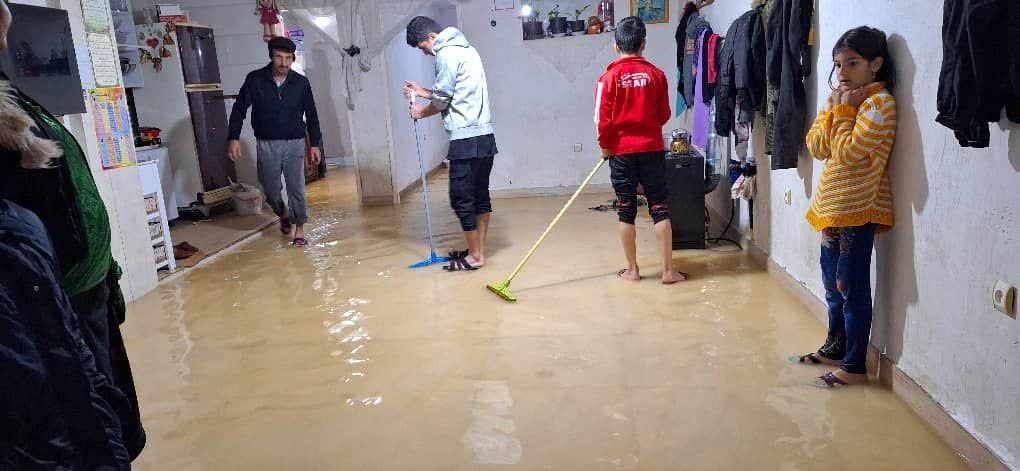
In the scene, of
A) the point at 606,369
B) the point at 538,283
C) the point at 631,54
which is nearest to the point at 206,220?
the point at 538,283

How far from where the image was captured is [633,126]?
3.47 metres

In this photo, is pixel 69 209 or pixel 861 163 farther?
pixel 861 163

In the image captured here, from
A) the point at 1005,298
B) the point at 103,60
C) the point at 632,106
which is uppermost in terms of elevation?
the point at 103,60

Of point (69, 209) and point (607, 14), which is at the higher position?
point (607, 14)

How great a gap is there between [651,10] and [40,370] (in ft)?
19.3

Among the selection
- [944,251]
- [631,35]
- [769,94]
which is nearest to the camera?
[944,251]

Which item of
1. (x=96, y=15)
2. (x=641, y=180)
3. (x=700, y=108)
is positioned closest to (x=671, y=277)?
(x=641, y=180)

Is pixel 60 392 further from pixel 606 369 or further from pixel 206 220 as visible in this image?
pixel 206 220

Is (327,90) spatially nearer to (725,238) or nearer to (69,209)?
(725,238)

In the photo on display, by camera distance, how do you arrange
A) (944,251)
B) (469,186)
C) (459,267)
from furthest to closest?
(459,267), (469,186), (944,251)

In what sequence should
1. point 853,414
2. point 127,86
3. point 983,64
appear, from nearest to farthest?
point 983,64 < point 853,414 < point 127,86

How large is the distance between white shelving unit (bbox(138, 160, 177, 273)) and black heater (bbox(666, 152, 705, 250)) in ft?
11.0

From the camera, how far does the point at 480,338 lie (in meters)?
2.98

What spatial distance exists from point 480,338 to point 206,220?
417 centimetres
